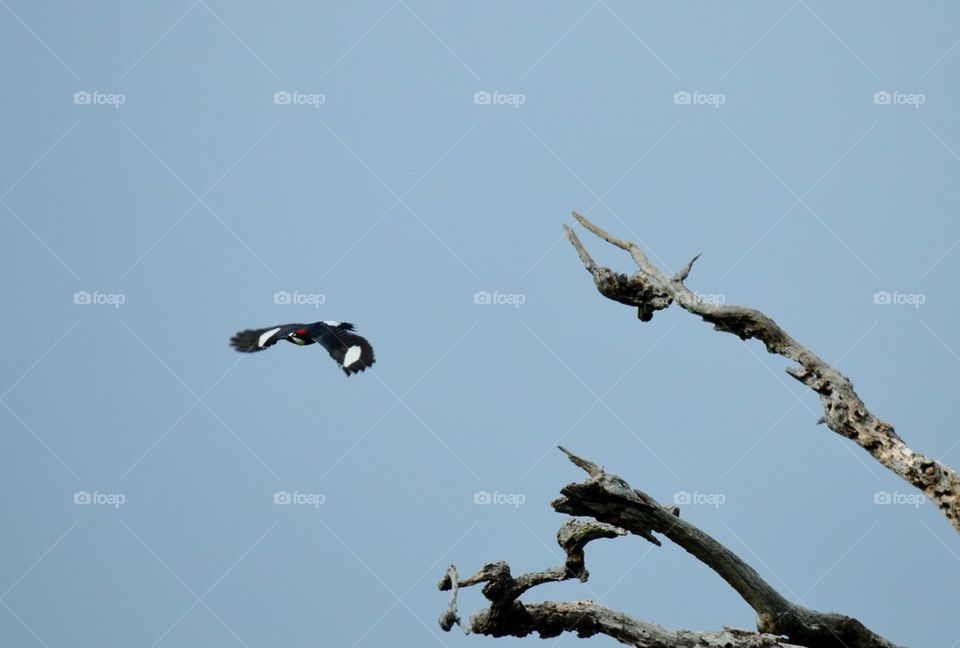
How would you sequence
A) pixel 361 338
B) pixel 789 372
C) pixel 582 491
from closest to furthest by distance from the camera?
pixel 582 491
pixel 789 372
pixel 361 338

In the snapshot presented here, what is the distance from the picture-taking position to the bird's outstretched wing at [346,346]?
9.48 meters

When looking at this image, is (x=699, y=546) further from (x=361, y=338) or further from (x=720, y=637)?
(x=361, y=338)

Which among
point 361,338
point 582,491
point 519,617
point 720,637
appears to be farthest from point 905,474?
point 361,338

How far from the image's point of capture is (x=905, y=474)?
6613 millimetres

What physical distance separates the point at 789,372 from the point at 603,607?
1570 mm

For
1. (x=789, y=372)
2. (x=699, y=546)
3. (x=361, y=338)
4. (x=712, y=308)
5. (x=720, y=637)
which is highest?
(x=361, y=338)

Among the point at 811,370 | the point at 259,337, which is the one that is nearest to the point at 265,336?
the point at 259,337

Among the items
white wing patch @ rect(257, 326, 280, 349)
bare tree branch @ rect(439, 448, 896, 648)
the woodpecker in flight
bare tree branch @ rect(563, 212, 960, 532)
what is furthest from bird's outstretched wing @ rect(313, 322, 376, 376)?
bare tree branch @ rect(439, 448, 896, 648)

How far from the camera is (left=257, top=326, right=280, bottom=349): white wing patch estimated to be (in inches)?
391

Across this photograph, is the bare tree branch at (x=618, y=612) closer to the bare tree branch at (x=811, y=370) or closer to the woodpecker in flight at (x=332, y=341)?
the bare tree branch at (x=811, y=370)

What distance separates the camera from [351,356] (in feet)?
31.5

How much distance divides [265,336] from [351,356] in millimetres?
868

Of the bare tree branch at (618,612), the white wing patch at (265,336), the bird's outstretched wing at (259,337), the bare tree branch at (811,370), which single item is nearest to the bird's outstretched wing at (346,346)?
the bird's outstretched wing at (259,337)

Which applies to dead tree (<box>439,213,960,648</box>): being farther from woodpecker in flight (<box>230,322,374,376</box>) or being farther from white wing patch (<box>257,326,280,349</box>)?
white wing patch (<box>257,326,280,349</box>)
